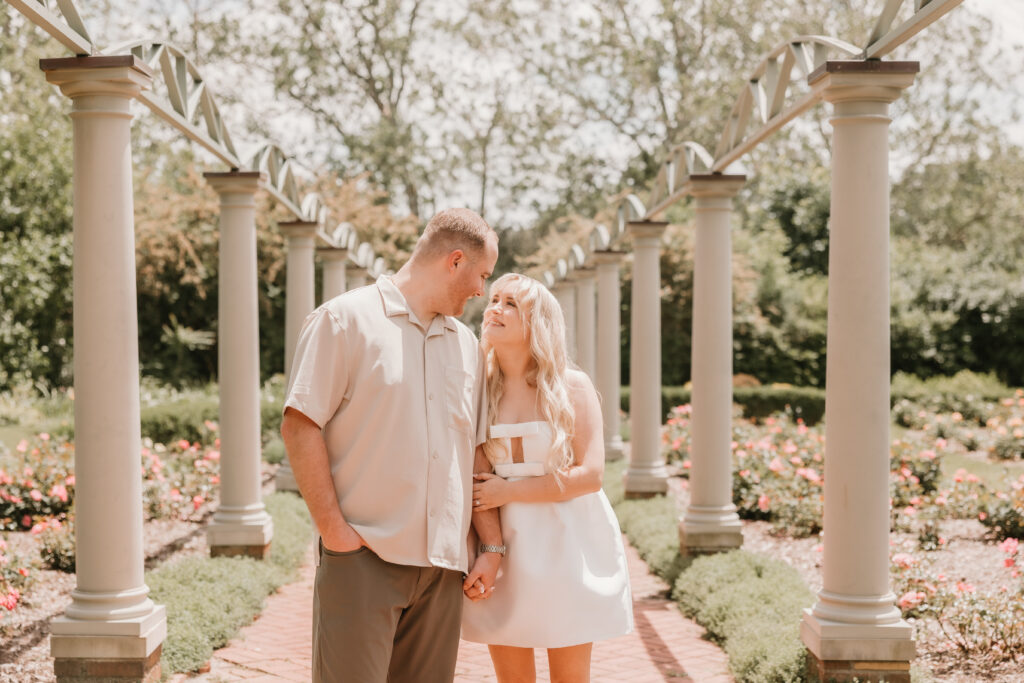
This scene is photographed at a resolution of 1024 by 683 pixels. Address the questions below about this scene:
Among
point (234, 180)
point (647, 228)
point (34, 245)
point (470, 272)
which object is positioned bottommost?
point (470, 272)

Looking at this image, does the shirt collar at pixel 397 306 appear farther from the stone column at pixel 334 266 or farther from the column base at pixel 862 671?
the stone column at pixel 334 266

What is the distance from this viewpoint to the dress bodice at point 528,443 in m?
3.39

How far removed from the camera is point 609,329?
1310cm

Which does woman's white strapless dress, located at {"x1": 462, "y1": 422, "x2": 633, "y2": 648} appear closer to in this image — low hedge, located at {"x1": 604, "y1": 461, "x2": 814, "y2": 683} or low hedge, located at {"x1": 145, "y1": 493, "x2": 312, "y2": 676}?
low hedge, located at {"x1": 604, "y1": 461, "x2": 814, "y2": 683}

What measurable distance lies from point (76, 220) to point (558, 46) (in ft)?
87.0

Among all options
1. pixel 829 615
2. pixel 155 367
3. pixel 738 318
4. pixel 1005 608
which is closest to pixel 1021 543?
pixel 1005 608

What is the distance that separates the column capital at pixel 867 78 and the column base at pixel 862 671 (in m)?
2.69

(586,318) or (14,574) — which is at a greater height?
(586,318)

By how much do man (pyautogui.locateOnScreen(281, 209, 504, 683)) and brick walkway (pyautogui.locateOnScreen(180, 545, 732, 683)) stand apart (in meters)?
2.62

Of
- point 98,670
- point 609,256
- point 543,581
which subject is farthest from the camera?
point 609,256

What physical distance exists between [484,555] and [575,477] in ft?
1.38

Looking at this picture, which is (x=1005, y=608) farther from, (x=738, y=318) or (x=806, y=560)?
(x=738, y=318)

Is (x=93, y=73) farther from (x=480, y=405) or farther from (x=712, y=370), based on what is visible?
(x=712, y=370)

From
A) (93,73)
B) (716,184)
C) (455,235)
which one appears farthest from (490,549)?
(716,184)
